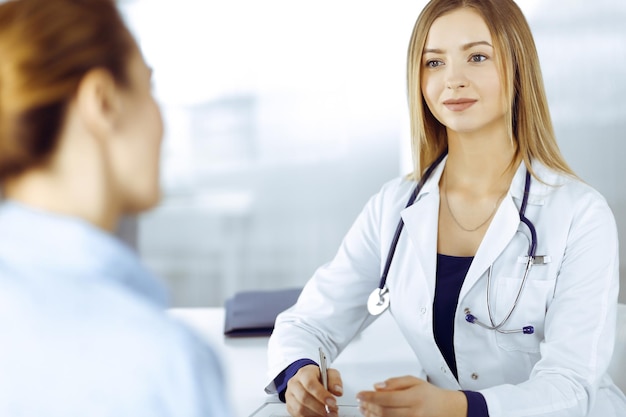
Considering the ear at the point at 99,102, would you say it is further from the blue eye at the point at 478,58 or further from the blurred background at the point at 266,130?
the blurred background at the point at 266,130

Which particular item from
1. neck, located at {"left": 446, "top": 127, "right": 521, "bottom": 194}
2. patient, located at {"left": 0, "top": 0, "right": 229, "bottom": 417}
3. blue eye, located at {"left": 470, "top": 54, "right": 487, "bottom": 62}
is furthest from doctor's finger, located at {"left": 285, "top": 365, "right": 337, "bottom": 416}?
patient, located at {"left": 0, "top": 0, "right": 229, "bottom": 417}

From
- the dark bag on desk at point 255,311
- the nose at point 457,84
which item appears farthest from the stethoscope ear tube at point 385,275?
the dark bag on desk at point 255,311

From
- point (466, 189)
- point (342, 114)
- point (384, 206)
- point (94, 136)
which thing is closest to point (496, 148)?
point (466, 189)

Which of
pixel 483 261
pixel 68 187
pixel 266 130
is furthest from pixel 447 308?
pixel 266 130

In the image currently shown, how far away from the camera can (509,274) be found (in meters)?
1.34

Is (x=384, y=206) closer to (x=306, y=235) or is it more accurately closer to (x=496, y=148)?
(x=496, y=148)

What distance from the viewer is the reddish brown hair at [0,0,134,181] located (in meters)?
0.50

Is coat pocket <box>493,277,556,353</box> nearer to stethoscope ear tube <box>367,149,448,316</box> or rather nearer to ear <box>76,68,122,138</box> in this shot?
stethoscope ear tube <box>367,149,448,316</box>

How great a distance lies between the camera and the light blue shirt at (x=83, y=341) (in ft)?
1.59

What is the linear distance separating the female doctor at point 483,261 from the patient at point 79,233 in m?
0.70

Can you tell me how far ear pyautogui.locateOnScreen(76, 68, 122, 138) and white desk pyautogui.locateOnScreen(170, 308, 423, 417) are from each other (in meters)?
0.74

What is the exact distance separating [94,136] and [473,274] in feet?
3.02

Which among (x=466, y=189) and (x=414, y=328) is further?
(x=466, y=189)

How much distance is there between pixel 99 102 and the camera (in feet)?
1.73
